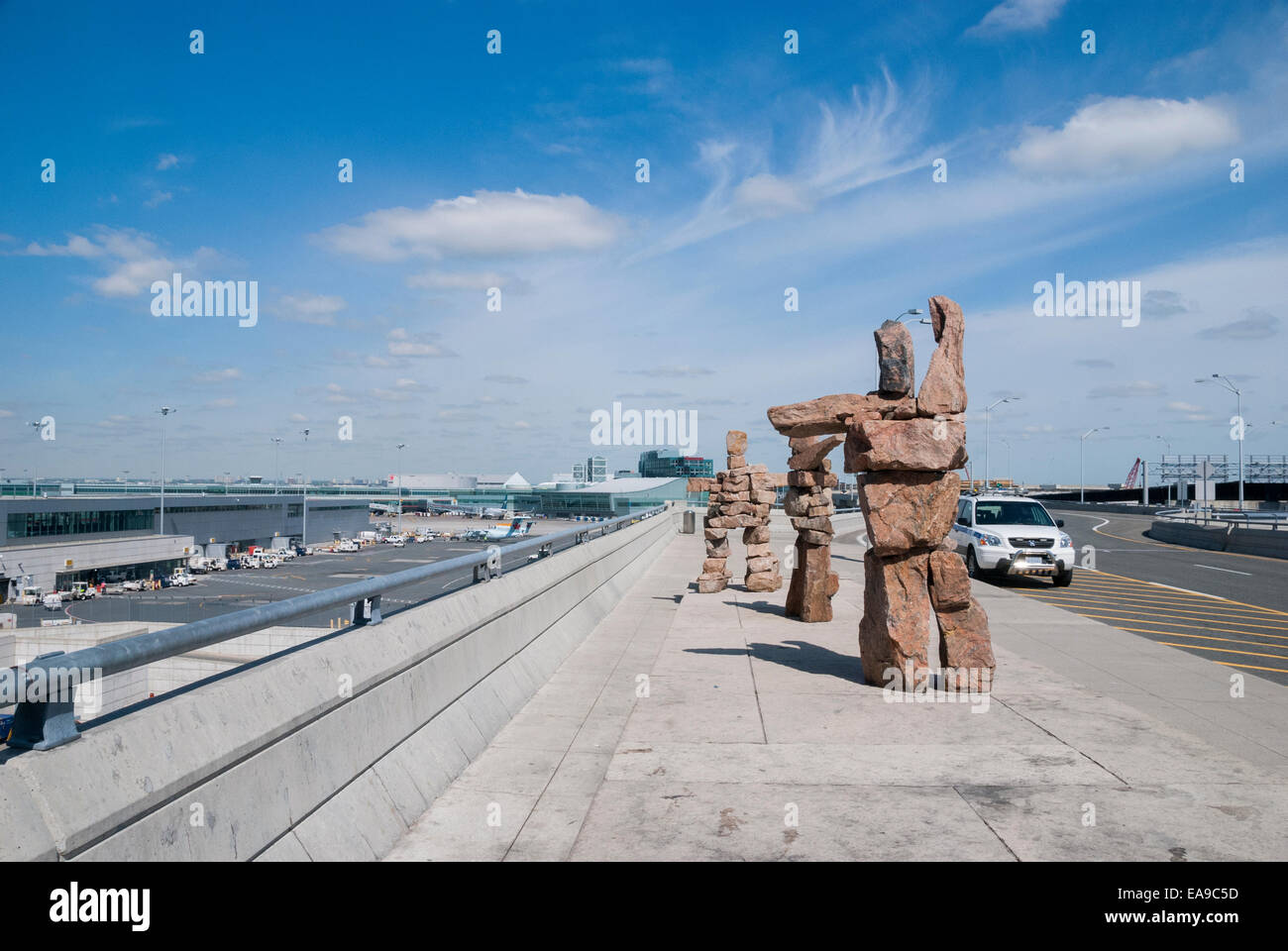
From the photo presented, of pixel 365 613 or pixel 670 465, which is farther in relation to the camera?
pixel 670 465

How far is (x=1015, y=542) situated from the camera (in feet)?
59.2

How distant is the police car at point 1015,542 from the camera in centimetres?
1781

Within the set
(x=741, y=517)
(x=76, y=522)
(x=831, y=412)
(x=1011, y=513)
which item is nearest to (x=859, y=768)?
(x=831, y=412)

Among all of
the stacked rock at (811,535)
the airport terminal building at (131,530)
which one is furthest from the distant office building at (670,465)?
the stacked rock at (811,535)

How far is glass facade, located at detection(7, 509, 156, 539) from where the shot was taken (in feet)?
84.0

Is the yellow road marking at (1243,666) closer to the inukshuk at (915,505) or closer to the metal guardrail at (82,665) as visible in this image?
the inukshuk at (915,505)

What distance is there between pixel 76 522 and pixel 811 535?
27.8m

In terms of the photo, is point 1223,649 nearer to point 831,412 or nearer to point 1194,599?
point 1194,599

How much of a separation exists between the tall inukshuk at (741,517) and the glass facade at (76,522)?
21899 mm

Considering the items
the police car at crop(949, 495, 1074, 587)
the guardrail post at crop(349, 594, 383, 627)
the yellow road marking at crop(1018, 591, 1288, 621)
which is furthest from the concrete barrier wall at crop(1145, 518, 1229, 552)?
the guardrail post at crop(349, 594, 383, 627)

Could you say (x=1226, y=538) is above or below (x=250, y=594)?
below

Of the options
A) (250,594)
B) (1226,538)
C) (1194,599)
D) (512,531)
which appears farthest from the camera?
(1226,538)

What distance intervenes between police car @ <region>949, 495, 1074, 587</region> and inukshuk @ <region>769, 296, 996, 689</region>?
988cm
